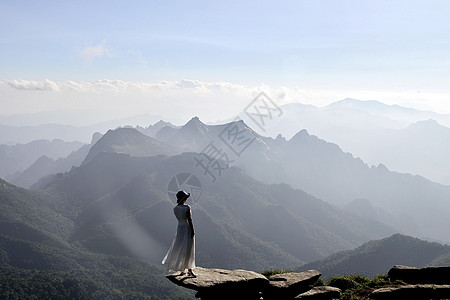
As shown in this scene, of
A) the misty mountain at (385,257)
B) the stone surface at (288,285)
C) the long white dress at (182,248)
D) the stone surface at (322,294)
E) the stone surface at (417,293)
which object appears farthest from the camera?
the misty mountain at (385,257)

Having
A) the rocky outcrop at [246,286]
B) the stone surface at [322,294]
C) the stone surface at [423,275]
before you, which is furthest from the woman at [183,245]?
the stone surface at [423,275]

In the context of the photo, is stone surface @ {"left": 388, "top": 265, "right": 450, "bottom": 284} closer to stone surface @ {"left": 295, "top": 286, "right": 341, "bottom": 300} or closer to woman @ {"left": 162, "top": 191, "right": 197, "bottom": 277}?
stone surface @ {"left": 295, "top": 286, "right": 341, "bottom": 300}

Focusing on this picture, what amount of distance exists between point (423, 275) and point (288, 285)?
29.7 feet

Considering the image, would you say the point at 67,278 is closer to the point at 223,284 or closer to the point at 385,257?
the point at 223,284

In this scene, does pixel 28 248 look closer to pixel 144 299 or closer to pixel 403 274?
pixel 144 299

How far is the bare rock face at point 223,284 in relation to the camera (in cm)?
1681

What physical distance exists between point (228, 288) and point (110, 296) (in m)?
165

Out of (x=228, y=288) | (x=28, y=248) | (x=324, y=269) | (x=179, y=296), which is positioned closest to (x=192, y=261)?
(x=228, y=288)

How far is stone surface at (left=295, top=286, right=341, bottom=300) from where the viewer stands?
17859 mm

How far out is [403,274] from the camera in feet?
67.2

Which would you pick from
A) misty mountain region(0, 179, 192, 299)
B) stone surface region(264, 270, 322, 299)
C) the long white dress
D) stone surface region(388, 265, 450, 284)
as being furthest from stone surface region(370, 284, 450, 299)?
misty mountain region(0, 179, 192, 299)

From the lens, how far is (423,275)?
20.0 m

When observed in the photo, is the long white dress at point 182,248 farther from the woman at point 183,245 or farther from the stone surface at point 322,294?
the stone surface at point 322,294

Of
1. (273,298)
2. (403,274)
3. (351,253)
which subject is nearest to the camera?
(273,298)
